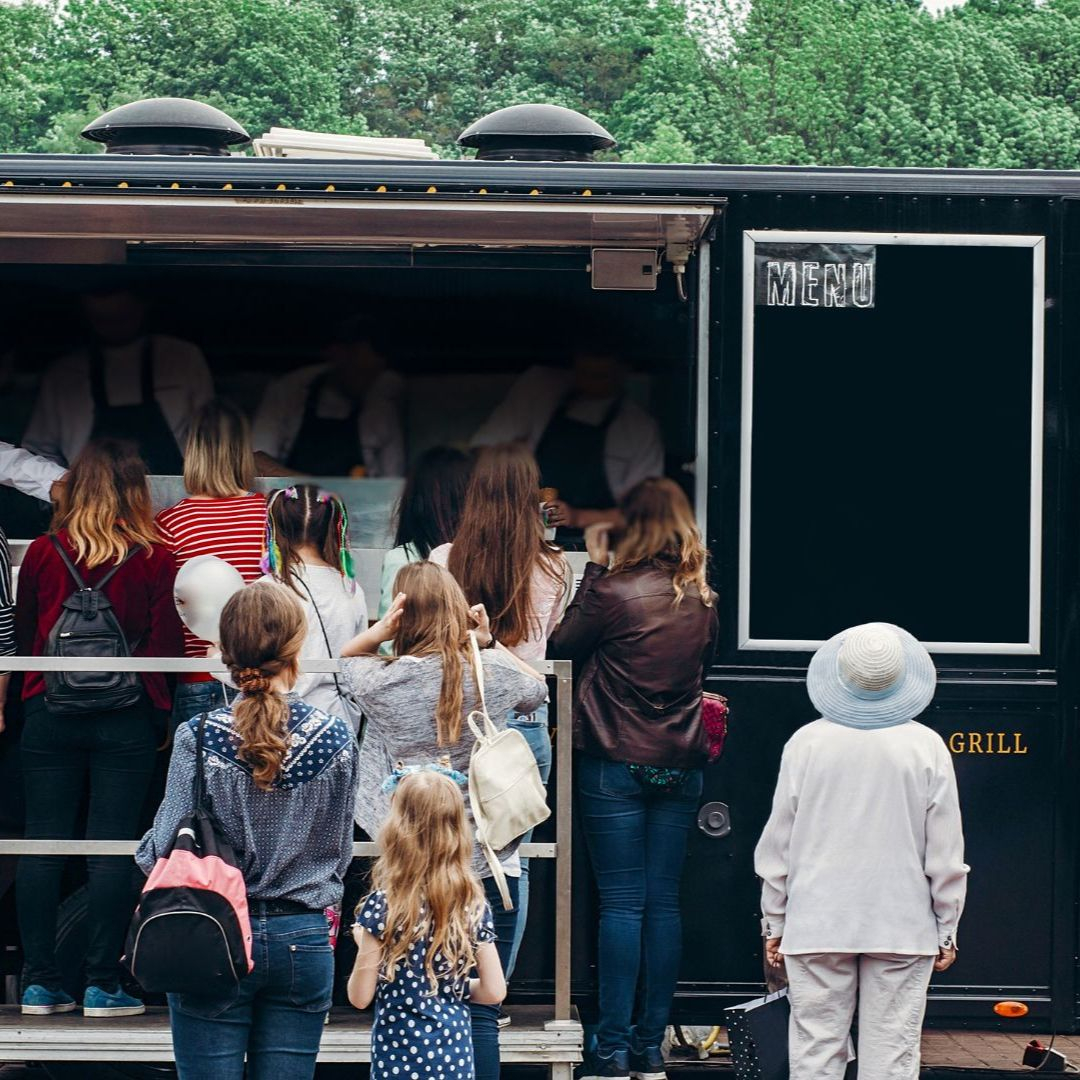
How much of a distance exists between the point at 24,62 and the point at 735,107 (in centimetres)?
1904

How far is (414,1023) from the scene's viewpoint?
11.4 feet

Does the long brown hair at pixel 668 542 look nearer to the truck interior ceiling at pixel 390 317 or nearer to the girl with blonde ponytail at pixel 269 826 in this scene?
the truck interior ceiling at pixel 390 317

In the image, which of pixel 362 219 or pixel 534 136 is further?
pixel 534 136

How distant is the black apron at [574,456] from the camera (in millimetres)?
5562

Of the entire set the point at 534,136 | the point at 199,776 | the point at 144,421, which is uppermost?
the point at 534,136

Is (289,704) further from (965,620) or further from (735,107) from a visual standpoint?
(735,107)

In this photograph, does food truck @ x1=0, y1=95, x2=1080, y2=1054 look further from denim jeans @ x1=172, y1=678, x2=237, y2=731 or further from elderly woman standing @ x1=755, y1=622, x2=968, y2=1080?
elderly woman standing @ x1=755, y1=622, x2=968, y2=1080

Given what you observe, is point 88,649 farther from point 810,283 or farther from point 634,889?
point 810,283

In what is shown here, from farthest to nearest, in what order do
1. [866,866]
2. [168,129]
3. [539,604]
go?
[168,129] → [539,604] → [866,866]

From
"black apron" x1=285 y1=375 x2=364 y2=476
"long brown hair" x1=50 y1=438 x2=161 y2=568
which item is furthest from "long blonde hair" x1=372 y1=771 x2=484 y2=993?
"black apron" x1=285 y1=375 x2=364 y2=476

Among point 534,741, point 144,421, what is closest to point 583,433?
point 534,741

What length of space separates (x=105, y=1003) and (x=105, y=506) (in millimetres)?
1470

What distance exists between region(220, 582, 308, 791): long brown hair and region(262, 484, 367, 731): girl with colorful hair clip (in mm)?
1153

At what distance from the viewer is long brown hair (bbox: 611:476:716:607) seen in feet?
15.9
